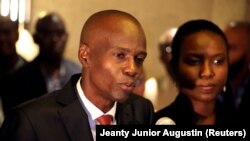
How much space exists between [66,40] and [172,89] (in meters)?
0.37

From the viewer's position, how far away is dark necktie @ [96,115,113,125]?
142 centimetres

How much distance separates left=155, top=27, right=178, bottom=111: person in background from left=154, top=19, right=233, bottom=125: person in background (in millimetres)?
16

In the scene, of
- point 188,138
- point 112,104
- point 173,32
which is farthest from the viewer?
point 173,32

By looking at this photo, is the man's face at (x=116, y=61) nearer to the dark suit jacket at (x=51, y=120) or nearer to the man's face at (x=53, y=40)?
the dark suit jacket at (x=51, y=120)

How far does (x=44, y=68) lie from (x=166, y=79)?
393mm

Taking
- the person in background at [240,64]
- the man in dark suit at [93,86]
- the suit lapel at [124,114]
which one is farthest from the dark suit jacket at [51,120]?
the person in background at [240,64]

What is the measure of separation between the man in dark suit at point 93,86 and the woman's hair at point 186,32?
0.23 meters

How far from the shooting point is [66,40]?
1578 mm

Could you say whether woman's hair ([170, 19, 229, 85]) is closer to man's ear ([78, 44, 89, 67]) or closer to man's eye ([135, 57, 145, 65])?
man's eye ([135, 57, 145, 65])

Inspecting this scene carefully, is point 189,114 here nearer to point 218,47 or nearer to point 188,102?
point 188,102

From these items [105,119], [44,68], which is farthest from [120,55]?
[44,68]

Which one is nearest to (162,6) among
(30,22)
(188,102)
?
(188,102)

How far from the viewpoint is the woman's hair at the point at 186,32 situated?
1614 mm

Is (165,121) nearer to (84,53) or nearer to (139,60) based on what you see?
(139,60)
